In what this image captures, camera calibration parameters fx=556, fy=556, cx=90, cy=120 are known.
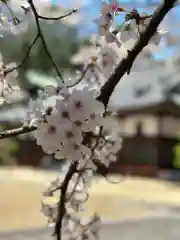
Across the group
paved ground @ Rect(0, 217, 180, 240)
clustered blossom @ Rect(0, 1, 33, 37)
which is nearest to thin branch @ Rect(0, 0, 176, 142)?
clustered blossom @ Rect(0, 1, 33, 37)

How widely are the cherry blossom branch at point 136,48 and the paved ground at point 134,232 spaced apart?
7.33 feet

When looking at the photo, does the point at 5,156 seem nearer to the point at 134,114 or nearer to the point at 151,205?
the point at 134,114

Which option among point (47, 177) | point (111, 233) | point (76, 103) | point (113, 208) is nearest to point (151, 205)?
point (113, 208)

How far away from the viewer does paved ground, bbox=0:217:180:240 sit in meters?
3.01

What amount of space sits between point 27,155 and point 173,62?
3224mm

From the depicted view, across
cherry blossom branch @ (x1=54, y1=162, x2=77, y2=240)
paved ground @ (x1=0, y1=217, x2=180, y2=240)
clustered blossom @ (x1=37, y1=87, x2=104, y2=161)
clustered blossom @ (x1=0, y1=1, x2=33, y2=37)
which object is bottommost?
paved ground @ (x1=0, y1=217, x2=180, y2=240)

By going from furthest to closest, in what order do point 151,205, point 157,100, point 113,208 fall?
point 157,100, point 151,205, point 113,208

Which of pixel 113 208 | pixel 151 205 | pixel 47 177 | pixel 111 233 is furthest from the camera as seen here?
pixel 47 177

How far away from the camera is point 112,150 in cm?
83

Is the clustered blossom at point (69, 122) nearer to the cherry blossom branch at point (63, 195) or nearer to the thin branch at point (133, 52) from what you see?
the thin branch at point (133, 52)

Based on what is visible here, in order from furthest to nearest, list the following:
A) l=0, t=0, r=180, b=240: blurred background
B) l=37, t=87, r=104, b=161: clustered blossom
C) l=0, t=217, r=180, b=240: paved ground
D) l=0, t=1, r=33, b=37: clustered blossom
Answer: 1. l=0, t=0, r=180, b=240: blurred background
2. l=0, t=217, r=180, b=240: paved ground
3. l=0, t=1, r=33, b=37: clustered blossom
4. l=37, t=87, r=104, b=161: clustered blossom

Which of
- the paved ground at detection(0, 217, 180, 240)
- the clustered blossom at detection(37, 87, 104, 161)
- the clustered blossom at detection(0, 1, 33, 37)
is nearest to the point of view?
the clustered blossom at detection(37, 87, 104, 161)

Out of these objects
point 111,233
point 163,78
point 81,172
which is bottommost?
point 111,233

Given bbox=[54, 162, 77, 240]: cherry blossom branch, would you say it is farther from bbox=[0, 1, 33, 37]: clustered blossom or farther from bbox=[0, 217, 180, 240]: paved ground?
bbox=[0, 217, 180, 240]: paved ground
